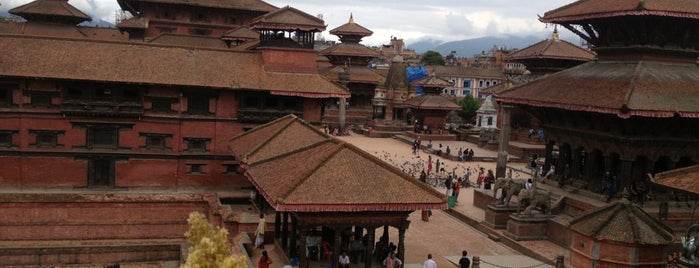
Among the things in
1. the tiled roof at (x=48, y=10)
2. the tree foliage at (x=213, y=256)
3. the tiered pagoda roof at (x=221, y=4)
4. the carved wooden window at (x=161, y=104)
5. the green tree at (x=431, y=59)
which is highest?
the green tree at (x=431, y=59)

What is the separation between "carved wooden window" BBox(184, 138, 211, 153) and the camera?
30.4m

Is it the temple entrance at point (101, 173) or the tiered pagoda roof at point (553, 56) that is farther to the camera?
the tiered pagoda roof at point (553, 56)

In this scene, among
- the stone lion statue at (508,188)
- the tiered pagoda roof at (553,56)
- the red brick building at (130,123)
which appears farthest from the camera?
the tiered pagoda roof at (553,56)

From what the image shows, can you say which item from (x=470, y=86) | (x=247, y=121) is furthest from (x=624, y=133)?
(x=470, y=86)

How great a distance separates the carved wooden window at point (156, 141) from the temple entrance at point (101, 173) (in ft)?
5.68

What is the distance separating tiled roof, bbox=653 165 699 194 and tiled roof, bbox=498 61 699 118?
22.3 feet

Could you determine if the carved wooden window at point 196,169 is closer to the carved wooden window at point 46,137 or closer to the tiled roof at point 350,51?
the carved wooden window at point 46,137

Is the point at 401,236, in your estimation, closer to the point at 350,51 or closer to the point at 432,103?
the point at 432,103

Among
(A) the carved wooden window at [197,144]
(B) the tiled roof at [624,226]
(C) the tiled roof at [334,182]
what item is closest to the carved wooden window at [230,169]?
(A) the carved wooden window at [197,144]

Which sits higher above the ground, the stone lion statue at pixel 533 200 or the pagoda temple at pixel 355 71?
the pagoda temple at pixel 355 71

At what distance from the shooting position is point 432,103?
5756cm

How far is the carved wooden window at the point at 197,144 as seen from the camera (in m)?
30.4

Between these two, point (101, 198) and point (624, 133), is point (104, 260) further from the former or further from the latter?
point (624, 133)

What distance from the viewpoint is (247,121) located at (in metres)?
30.8
